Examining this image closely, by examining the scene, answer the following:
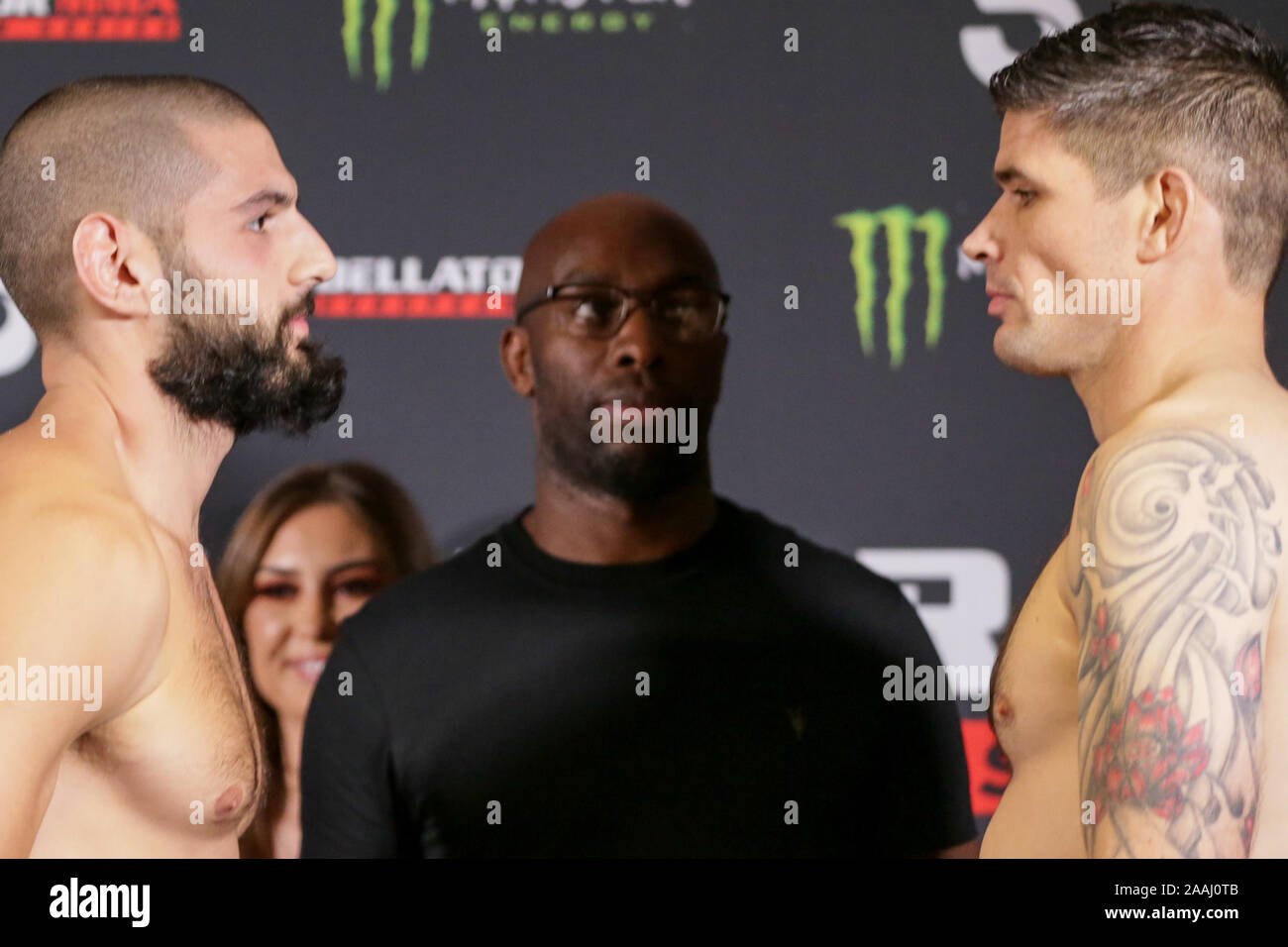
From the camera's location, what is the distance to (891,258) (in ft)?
7.92

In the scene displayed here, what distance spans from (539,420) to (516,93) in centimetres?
57

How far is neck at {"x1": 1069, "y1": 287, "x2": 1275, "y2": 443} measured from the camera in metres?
1.78

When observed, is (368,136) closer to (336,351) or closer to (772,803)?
(336,351)

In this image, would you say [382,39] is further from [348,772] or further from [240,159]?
[348,772]

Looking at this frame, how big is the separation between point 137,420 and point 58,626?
44 centimetres

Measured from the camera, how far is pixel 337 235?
240cm

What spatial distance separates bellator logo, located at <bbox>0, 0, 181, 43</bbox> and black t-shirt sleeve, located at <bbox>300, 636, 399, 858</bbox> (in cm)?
111

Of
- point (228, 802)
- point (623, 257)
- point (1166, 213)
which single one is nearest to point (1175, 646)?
point (1166, 213)

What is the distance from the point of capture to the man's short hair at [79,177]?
196 centimetres

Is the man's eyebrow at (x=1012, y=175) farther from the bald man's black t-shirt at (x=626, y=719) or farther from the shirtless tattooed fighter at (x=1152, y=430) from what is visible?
the bald man's black t-shirt at (x=626, y=719)

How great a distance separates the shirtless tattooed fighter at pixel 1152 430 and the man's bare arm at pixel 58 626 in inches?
45.1
